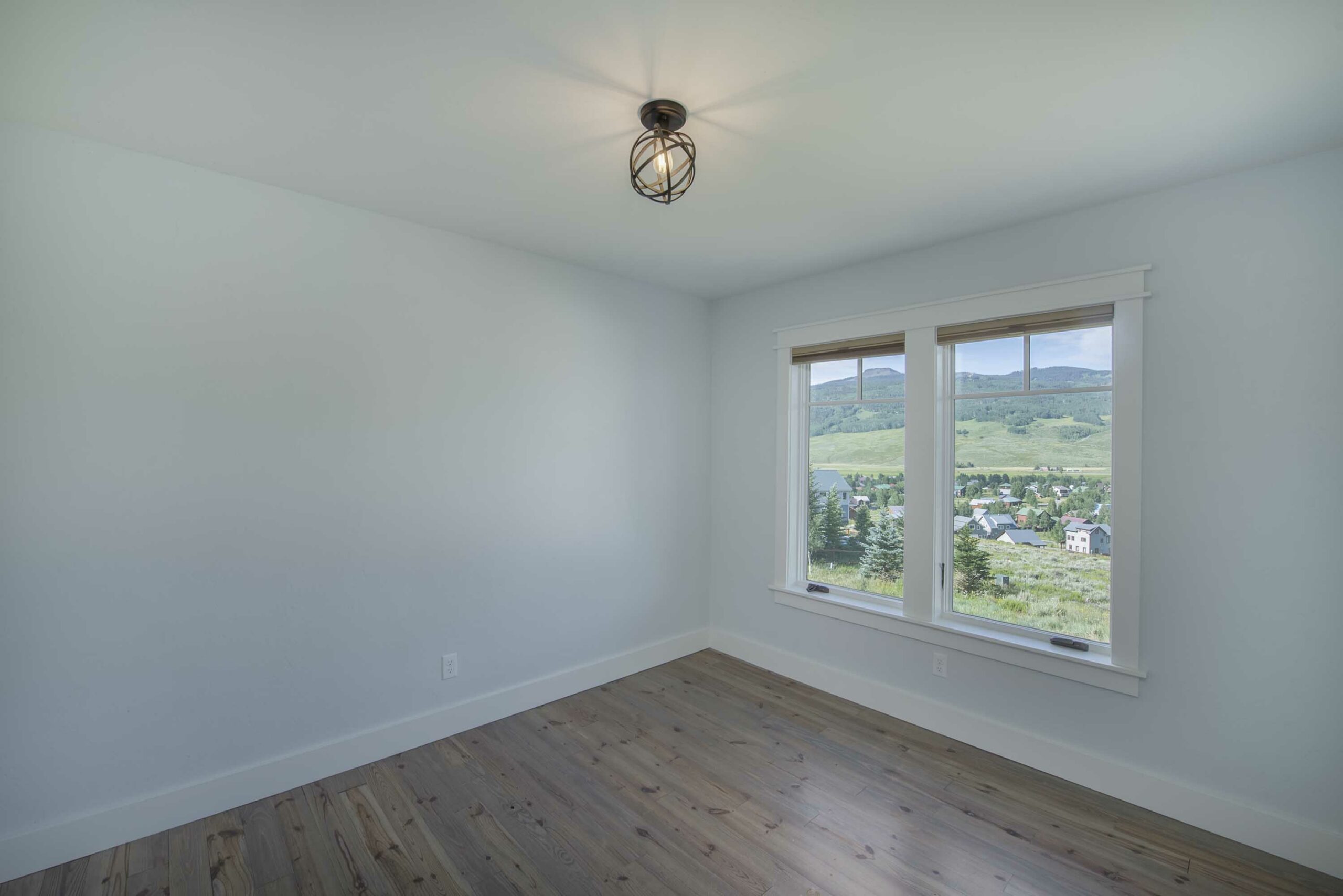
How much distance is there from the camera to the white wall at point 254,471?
2.01 meters

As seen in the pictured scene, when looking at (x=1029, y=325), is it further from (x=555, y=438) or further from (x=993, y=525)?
(x=555, y=438)

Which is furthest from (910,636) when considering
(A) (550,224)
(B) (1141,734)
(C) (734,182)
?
(A) (550,224)

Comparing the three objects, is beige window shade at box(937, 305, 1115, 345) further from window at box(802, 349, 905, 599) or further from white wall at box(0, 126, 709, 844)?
white wall at box(0, 126, 709, 844)

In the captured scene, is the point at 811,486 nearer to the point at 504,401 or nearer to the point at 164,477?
the point at 504,401

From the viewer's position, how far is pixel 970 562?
9.95 ft

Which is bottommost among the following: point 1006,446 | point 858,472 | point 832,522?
point 832,522

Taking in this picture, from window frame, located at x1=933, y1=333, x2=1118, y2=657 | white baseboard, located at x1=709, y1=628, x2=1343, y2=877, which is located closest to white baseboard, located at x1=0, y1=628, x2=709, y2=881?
white baseboard, located at x1=709, y1=628, x2=1343, y2=877

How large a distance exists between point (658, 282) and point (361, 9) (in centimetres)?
252

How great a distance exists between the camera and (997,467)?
116 inches

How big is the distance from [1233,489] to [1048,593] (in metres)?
0.85

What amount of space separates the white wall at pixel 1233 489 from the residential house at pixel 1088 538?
192 mm

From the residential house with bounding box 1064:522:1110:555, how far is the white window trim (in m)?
0.13

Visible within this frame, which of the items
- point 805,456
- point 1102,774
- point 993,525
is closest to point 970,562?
point 993,525

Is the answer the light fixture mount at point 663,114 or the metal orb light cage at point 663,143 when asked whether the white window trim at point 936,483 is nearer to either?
the metal orb light cage at point 663,143
